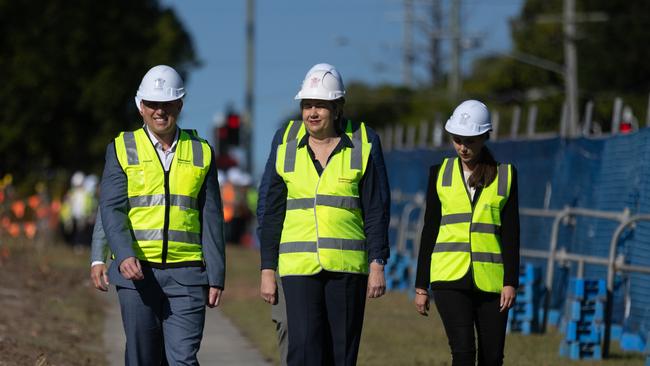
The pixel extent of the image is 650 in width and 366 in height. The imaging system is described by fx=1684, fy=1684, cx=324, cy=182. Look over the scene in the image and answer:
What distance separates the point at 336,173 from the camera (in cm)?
798

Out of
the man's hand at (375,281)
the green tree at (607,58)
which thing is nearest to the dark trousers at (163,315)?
the man's hand at (375,281)

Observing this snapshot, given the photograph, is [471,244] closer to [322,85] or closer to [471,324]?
[471,324]

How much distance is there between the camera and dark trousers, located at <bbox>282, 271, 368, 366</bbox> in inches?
311

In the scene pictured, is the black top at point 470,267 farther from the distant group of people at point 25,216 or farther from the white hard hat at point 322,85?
the distant group of people at point 25,216

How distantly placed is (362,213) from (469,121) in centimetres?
87

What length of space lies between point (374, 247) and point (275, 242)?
49cm

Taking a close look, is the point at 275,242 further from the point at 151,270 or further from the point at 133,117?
the point at 133,117

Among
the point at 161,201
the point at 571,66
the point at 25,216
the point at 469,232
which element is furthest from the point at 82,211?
the point at 161,201

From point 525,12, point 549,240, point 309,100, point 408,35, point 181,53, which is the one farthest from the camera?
point 408,35

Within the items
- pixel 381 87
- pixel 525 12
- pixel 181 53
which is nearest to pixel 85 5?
pixel 181 53

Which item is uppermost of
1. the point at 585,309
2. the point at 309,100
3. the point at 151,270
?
the point at 309,100

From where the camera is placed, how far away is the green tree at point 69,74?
2024 inches

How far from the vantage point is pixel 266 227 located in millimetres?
8148

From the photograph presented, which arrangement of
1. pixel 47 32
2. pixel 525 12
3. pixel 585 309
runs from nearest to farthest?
pixel 585 309 → pixel 47 32 → pixel 525 12
